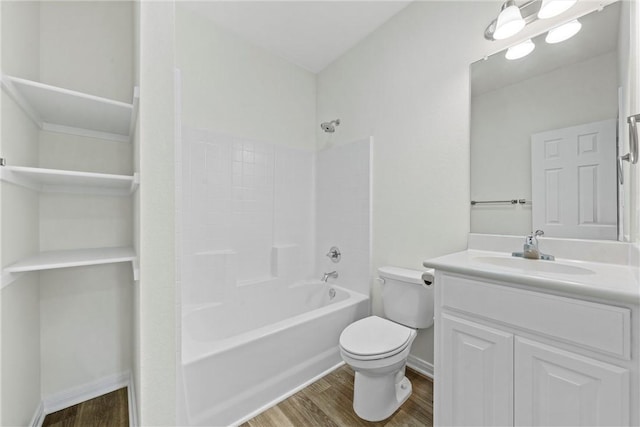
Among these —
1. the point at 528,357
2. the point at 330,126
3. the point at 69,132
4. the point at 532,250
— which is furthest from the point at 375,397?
the point at 69,132

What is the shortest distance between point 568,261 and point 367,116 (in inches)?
65.1

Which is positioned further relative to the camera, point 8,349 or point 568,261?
point 568,261

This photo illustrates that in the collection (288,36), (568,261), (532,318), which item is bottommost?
(532,318)

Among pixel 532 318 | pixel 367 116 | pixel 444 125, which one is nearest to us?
pixel 532 318

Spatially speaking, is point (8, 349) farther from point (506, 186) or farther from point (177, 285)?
point (506, 186)

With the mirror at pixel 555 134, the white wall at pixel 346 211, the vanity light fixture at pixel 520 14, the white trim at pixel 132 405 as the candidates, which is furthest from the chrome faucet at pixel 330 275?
the vanity light fixture at pixel 520 14

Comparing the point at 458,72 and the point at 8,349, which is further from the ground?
the point at 458,72

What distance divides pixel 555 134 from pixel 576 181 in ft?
0.85

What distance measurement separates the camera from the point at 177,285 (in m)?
1.13

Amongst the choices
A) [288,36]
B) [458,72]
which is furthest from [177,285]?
[288,36]

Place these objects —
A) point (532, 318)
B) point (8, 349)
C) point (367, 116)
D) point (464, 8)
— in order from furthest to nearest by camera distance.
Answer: point (367, 116)
point (464, 8)
point (8, 349)
point (532, 318)

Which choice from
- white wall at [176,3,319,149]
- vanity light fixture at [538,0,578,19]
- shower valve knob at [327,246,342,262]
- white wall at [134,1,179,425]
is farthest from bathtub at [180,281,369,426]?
vanity light fixture at [538,0,578,19]

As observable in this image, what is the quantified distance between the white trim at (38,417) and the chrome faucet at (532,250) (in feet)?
8.46

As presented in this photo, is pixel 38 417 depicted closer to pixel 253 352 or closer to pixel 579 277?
pixel 253 352
